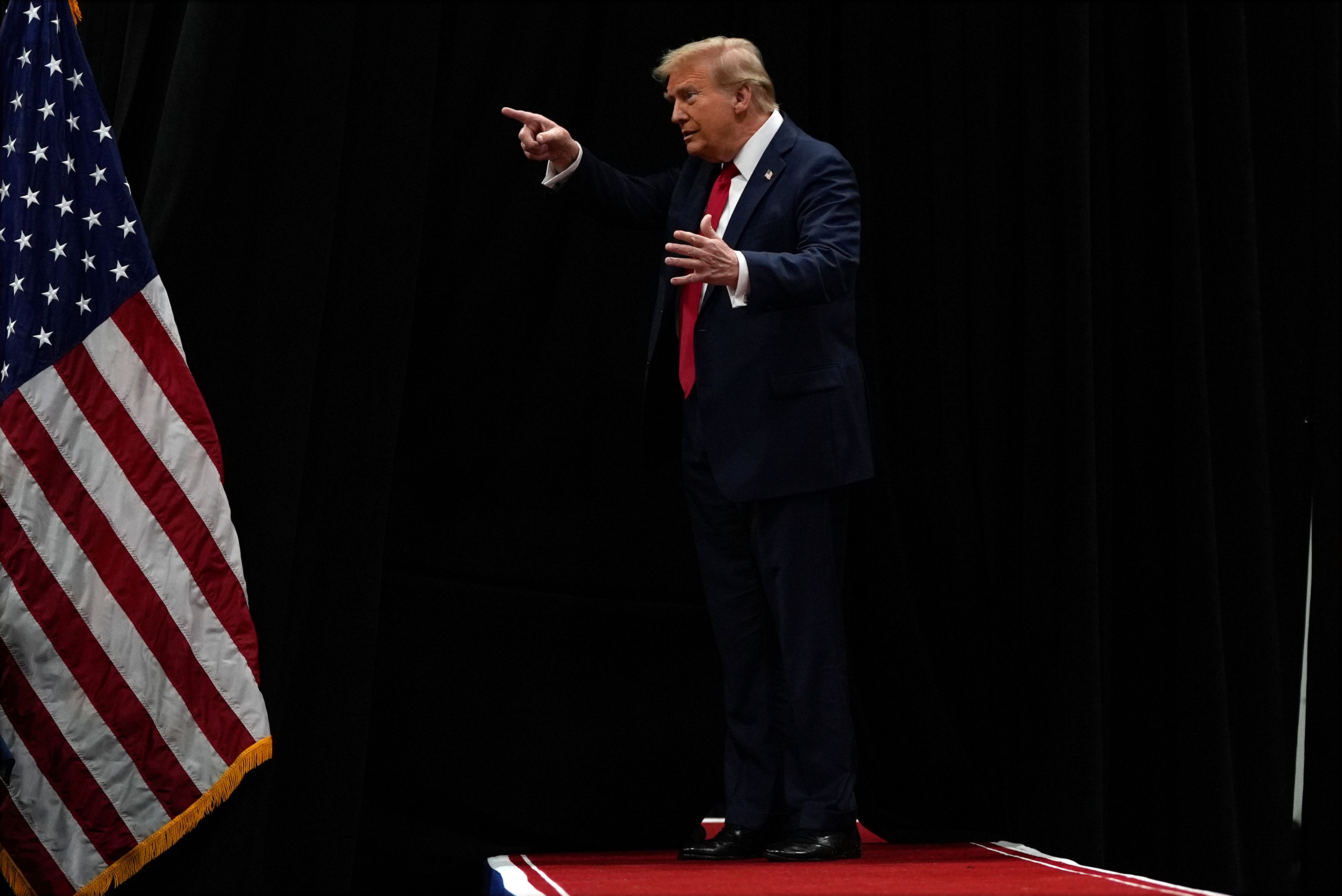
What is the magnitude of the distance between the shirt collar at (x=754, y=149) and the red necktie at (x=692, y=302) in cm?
3

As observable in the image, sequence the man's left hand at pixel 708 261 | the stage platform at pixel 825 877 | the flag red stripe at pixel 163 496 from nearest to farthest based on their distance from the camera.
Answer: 1. the stage platform at pixel 825 877
2. the man's left hand at pixel 708 261
3. the flag red stripe at pixel 163 496

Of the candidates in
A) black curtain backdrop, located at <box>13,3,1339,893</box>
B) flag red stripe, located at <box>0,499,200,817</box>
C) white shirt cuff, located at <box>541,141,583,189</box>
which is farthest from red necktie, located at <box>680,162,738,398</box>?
flag red stripe, located at <box>0,499,200,817</box>

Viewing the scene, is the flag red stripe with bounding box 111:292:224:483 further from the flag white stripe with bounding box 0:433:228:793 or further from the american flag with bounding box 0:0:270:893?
the flag white stripe with bounding box 0:433:228:793

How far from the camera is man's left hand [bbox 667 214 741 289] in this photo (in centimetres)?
230

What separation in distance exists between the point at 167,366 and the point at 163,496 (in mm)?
280

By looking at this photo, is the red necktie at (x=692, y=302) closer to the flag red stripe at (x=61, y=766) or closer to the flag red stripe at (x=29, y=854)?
the flag red stripe at (x=61, y=766)

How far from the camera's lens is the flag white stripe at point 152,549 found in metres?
2.64

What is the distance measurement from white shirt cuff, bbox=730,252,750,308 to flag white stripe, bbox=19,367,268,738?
129cm

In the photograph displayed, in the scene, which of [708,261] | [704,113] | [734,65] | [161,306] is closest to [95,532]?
[161,306]

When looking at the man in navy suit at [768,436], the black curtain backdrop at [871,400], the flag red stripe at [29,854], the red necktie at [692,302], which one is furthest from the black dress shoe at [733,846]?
the flag red stripe at [29,854]

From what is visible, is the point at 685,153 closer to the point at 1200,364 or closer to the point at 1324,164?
the point at 1200,364

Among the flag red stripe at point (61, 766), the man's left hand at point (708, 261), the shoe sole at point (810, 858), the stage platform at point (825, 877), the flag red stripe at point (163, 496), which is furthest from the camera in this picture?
the flag red stripe at point (163, 496)

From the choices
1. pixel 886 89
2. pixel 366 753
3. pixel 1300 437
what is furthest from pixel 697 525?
pixel 1300 437

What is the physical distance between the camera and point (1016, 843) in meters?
3.14
